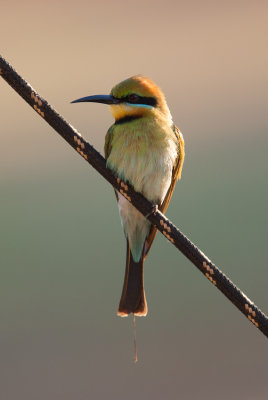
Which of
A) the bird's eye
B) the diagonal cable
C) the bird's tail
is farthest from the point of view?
the bird's eye

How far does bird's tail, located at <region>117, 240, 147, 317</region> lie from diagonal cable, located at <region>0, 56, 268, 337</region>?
1.46 feet

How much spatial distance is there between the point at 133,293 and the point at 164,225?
1.71 feet

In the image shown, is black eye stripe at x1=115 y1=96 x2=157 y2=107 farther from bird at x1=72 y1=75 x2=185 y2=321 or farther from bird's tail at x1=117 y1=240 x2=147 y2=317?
bird's tail at x1=117 y1=240 x2=147 y2=317

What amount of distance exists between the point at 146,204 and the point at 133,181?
356 millimetres

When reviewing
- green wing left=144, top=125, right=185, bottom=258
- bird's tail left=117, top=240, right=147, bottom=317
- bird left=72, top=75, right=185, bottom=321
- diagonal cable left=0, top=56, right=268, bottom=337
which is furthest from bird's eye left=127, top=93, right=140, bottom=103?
diagonal cable left=0, top=56, right=268, bottom=337

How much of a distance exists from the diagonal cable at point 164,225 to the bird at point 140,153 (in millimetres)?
464

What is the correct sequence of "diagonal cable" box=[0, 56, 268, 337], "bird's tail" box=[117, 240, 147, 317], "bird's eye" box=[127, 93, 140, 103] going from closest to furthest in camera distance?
"diagonal cable" box=[0, 56, 268, 337], "bird's tail" box=[117, 240, 147, 317], "bird's eye" box=[127, 93, 140, 103]

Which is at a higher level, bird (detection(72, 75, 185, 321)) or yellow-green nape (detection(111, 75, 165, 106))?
yellow-green nape (detection(111, 75, 165, 106))

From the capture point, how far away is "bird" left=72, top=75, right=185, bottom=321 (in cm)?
159

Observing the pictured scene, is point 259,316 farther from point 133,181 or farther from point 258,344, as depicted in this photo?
point 258,344

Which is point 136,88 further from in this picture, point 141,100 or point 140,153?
point 140,153

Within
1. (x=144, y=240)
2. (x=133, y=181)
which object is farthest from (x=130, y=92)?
(x=144, y=240)

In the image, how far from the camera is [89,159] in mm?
1069

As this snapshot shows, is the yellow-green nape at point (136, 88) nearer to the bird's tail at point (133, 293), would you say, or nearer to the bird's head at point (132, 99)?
the bird's head at point (132, 99)
